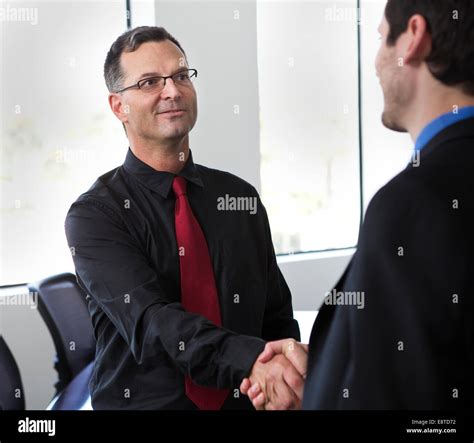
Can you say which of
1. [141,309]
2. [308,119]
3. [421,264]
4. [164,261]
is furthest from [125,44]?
[308,119]

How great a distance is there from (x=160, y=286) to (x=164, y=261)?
0.17ft

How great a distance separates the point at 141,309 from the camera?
4.08ft

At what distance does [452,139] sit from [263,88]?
9.50ft

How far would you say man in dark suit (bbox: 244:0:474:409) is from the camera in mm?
782

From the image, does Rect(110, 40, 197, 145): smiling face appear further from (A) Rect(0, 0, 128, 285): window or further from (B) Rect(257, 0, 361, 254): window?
(B) Rect(257, 0, 361, 254): window

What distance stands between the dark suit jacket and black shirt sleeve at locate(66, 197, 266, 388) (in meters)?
0.43

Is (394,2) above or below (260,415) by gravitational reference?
above

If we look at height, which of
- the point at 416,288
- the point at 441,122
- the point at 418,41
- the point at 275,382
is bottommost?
the point at 275,382

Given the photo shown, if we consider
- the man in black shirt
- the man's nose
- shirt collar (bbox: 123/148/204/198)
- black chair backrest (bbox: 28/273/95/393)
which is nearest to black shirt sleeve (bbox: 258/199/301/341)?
the man in black shirt

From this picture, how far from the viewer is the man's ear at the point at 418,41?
0.88 m

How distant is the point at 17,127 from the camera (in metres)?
3.07

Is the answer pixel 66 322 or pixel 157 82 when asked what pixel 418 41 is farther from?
pixel 66 322

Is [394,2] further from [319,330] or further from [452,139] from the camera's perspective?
[319,330]

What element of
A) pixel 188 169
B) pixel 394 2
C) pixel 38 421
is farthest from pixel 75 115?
pixel 394 2
